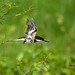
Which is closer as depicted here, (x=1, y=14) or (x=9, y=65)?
(x=1, y=14)

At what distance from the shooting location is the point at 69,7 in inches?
385

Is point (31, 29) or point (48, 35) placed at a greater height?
point (31, 29)

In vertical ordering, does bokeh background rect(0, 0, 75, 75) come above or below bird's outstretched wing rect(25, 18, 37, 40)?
below

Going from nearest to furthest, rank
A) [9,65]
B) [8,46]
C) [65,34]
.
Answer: [9,65]
[8,46]
[65,34]

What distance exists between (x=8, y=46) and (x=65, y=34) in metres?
1.14

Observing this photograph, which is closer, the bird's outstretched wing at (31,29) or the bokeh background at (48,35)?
the bird's outstretched wing at (31,29)

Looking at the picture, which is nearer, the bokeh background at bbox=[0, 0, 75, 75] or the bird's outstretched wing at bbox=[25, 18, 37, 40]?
the bird's outstretched wing at bbox=[25, 18, 37, 40]

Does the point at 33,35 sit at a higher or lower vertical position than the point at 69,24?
higher

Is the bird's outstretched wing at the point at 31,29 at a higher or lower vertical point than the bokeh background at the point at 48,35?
higher

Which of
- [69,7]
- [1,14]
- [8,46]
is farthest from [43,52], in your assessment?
[69,7]

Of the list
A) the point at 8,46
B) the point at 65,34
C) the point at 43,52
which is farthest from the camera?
the point at 65,34

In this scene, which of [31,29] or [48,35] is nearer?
[31,29]

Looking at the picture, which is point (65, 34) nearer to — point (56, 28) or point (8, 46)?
point (56, 28)

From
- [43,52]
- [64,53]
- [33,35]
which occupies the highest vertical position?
[33,35]
